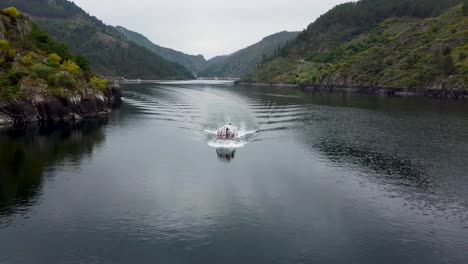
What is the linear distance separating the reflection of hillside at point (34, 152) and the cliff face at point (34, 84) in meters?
9.81

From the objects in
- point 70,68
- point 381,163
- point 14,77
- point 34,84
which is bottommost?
point 381,163

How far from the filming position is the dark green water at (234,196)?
165ft

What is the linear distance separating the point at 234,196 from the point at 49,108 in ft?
323

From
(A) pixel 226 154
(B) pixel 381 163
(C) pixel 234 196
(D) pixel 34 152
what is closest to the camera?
(C) pixel 234 196

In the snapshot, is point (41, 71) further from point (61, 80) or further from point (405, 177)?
point (405, 177)

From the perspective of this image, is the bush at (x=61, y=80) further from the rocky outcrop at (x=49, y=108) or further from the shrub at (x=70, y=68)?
the shrub at (x=70, y=68)

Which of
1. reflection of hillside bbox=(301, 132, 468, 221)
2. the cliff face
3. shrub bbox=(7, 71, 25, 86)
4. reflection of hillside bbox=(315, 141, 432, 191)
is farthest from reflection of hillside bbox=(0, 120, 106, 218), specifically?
reflection of hillside bbox=(301, 132, 468, 221)

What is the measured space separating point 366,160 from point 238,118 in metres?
68.5

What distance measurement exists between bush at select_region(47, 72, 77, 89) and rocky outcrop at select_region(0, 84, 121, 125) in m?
4.15

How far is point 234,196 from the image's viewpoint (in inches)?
2712

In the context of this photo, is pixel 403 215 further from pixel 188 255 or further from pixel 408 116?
pixel 408 116

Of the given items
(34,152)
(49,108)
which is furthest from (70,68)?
(34,152)

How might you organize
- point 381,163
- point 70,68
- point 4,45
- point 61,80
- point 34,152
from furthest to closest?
point 70,68
point 61,80
point 4,45
point 34,152
point 381,163

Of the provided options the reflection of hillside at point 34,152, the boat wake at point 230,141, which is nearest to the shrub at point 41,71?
the reflection of hillside at point 34,152
